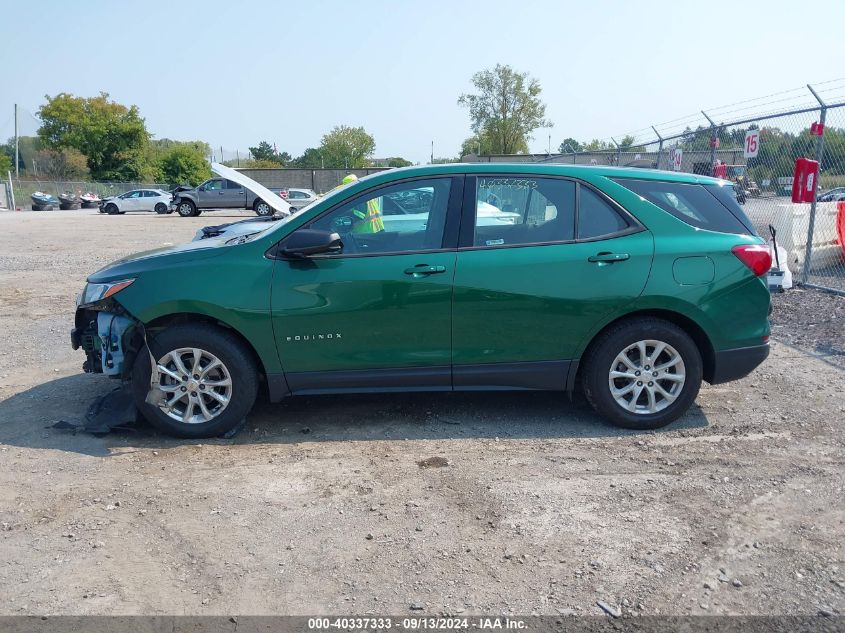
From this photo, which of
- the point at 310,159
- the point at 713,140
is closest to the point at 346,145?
the point at 310,159

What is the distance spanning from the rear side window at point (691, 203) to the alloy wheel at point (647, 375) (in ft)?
3.02

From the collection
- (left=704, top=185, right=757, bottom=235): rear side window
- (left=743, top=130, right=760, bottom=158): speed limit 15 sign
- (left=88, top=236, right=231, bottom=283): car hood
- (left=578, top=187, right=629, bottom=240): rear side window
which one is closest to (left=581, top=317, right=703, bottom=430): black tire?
(left=578, top=187, right=629, bottom=240): rear side window

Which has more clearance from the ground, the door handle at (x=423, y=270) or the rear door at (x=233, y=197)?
the rear door at (x=233, y=197)

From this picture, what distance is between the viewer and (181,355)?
15.2ft

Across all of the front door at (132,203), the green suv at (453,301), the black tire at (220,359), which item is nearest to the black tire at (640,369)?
the green suv at (453,301)

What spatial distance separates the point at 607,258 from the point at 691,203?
0.81 m

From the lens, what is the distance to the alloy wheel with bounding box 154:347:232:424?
4637 millimetres

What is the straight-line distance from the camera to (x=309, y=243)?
14.9 feet

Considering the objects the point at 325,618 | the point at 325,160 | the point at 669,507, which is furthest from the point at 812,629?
the point at 325,160

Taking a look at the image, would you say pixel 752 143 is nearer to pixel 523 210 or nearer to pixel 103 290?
pixel 523 210

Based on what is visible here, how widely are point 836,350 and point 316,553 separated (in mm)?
5685

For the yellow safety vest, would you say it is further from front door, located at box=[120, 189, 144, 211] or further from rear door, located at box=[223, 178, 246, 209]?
front door, located at box=[120, 189, 144, 211]

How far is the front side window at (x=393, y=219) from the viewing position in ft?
15.4

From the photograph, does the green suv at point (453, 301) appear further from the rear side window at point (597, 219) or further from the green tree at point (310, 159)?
the green tree at point (310, 159)
